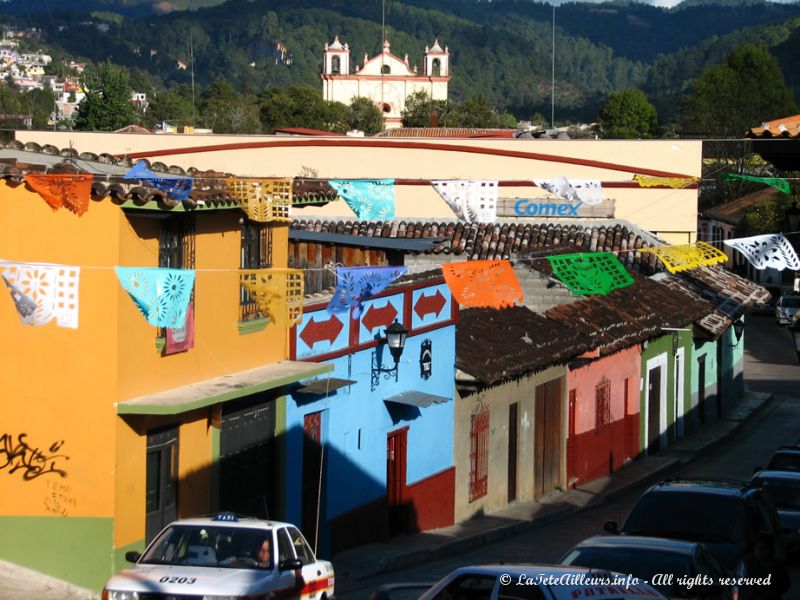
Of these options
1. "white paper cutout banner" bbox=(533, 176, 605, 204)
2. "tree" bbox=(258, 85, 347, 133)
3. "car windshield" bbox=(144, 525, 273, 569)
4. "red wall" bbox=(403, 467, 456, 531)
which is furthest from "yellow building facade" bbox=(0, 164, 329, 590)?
"tree" bbox=(258, 85, 347, 133)

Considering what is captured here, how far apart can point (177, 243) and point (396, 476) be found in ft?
19.0

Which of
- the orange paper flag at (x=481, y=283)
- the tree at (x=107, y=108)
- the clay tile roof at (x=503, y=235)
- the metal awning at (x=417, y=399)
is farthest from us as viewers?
the tree at (x=107, y=108)

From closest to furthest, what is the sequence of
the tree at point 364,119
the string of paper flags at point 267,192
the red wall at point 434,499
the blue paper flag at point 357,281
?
the string of paper flags at point 267,192 < the blue paper flag at point 357,281 < the red wall at point 434,499 < the tree at point 364,119

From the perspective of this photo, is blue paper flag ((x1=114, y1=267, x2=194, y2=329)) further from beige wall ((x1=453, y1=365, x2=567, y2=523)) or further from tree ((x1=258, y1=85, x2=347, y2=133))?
tree ((x1=258, y1=85, x2=347, y2=133))

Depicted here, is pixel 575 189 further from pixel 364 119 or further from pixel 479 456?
pixel 364 119

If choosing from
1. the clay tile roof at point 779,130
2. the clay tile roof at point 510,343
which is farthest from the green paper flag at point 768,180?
the clay tile roof at point 510,343

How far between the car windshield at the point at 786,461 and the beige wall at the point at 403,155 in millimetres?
22910

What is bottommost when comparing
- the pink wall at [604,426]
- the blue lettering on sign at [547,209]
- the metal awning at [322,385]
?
the pink wall at [604,426]

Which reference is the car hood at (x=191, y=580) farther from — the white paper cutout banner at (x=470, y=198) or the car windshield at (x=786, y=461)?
the car windshield at (x=786, y=461)

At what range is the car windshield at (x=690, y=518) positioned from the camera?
1434 cm

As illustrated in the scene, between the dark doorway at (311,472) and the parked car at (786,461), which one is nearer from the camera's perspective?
the dark doorway at (311,472)

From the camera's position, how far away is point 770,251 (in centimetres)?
1777

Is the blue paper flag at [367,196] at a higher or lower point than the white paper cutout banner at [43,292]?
higher

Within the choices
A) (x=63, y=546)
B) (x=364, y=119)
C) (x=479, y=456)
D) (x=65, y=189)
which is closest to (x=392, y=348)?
(x=479, y=456)
